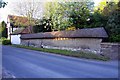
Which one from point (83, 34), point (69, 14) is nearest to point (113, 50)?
point (83, 34)

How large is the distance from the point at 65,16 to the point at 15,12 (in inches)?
542

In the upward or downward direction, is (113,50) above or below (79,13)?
below

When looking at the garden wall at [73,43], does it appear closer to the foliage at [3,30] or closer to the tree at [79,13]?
the tree at [79,13]

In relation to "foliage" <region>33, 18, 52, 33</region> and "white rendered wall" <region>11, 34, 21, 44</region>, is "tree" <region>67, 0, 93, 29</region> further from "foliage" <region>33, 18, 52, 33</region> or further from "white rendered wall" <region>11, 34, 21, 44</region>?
"white rendered wall" <region>11, 34, 21, 44</region>

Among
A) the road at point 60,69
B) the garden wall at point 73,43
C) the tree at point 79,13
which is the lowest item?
the road at point 60,69

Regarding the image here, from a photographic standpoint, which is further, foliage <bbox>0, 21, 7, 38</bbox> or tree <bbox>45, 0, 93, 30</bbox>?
foliage <bbox>0, 21, 7, 38</bbox>

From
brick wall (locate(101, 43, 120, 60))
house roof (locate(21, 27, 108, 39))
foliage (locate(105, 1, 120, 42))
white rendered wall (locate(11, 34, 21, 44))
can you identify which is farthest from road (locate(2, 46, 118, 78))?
white rendered wall (locate(11, 34, 21, 44))

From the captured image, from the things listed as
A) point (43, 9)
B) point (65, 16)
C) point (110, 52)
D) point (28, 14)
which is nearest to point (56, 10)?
point (65, 16)

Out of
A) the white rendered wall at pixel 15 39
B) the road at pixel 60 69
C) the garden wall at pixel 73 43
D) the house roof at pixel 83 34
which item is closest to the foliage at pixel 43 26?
the white rendered wall at pixel 15 39

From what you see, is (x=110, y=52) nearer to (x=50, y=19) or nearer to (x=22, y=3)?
(x=50, y=19)

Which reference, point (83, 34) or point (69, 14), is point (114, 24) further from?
point (69, 14)

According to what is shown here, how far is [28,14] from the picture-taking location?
4647 cm

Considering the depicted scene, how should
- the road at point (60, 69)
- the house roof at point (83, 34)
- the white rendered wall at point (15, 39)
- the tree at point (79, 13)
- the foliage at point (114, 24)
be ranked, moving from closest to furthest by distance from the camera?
the road at point (60, 69)
the house roof at point (83, 34)
the foliage at point (114, 24)
the tree at point (79, 13)
the white rendered wall at point (15, 39)

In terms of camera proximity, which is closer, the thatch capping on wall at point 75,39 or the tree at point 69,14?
the thatch capping on wall at point 75,39
